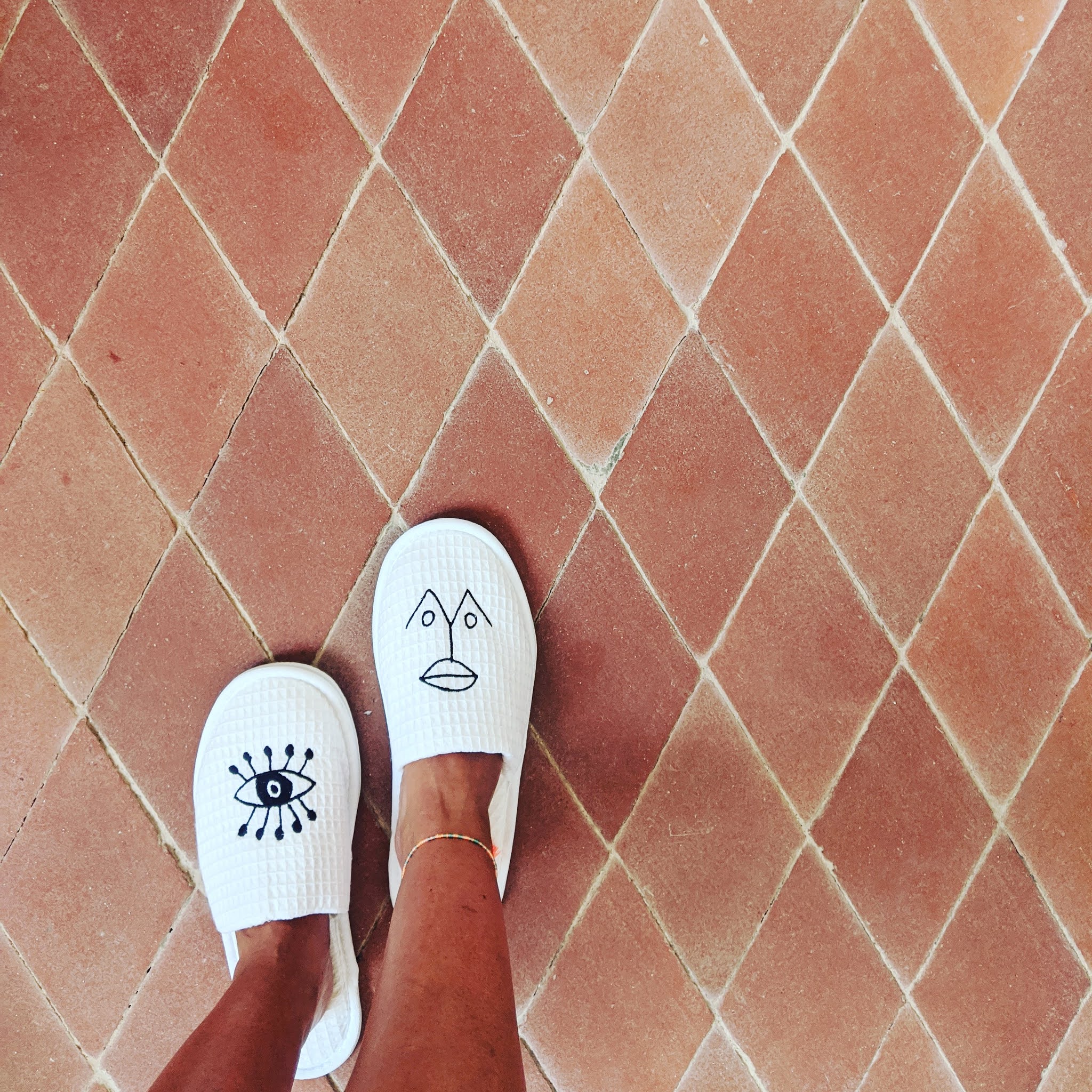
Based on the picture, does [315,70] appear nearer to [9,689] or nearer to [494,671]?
[494,671]

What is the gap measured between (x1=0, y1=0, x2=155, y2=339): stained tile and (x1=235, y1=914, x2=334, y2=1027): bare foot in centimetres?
103

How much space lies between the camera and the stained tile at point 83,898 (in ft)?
4.44

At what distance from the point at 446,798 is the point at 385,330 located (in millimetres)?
781

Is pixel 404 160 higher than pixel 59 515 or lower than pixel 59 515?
higher

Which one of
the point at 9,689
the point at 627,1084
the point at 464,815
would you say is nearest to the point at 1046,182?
the point at 464,815

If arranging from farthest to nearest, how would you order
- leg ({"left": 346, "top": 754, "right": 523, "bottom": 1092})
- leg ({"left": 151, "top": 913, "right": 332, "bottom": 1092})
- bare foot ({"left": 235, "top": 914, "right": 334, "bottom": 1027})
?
1. bare foot ({"left": 235, "top": 914, "right": 334, "bottom": 1027})
2. leg ({"left": 151, "top": 913, "right": 332, "bottom": 1092})
3. leg ({"left": 346, "top": 754, "right": 523, "bottom": 1092})

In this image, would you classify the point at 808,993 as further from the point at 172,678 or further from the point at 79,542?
the point at 79,542

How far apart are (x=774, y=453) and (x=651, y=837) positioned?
27.5 inches

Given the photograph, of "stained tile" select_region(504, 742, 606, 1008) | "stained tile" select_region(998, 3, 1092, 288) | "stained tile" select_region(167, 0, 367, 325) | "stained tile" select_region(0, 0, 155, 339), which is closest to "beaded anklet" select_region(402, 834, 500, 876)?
"stained tile" select_region(504, 742, 606, 1008)

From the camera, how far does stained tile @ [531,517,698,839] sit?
54.7 inches

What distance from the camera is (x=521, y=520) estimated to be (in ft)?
4.54

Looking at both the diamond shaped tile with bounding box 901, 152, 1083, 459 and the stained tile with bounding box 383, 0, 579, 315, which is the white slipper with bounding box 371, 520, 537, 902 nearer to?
the stained tile with bounding box 383, 0, 579, 315

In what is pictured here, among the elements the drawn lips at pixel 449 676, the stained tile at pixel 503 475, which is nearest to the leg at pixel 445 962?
the drawn lips at pixel 449 676

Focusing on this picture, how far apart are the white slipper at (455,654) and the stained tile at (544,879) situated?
0.12 ft
